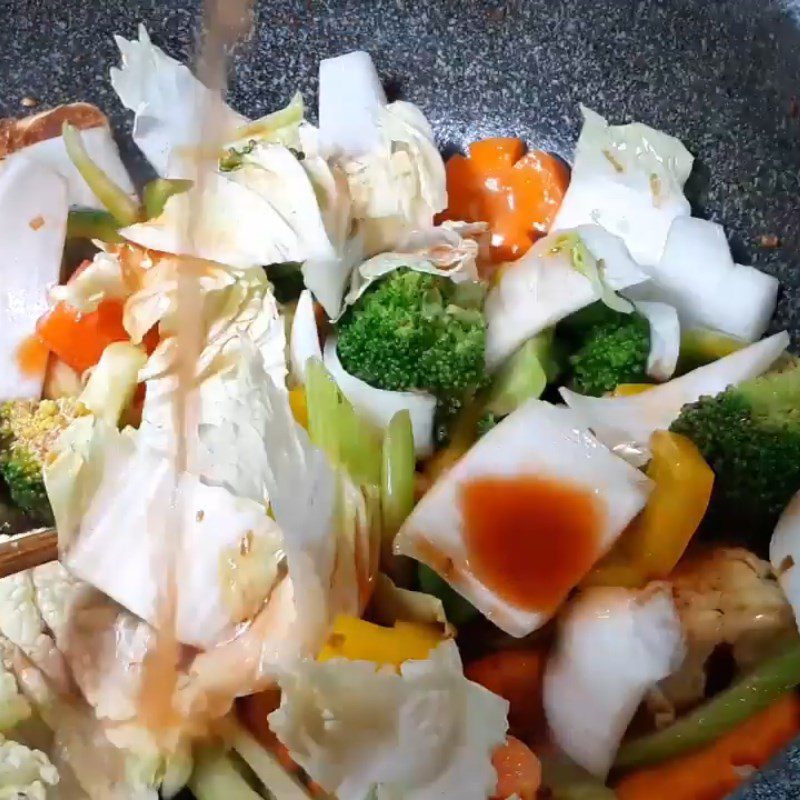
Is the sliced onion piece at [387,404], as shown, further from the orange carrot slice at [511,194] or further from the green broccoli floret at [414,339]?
the orange carrot slice at [511,194]

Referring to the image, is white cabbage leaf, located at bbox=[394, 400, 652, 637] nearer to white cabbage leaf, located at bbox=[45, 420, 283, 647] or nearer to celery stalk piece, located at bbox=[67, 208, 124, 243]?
white cabbage leaf, located at bbox=[45, 420, 283, 647]

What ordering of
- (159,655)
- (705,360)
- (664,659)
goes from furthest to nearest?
(705,360) < (159,655) < (664,659)

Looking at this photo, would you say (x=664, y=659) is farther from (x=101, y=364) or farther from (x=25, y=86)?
(x=25, y=86)

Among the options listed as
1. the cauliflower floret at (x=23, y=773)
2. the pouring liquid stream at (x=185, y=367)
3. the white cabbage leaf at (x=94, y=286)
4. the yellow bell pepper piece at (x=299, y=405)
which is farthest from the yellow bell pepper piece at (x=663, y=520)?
the white cabbage leaf at (x=94, y=286)

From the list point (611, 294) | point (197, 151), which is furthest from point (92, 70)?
point (611, 294)

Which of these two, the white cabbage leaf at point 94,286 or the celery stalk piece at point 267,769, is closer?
the celery stalk piece at point 267,769

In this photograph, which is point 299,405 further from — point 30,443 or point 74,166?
point 74,166
